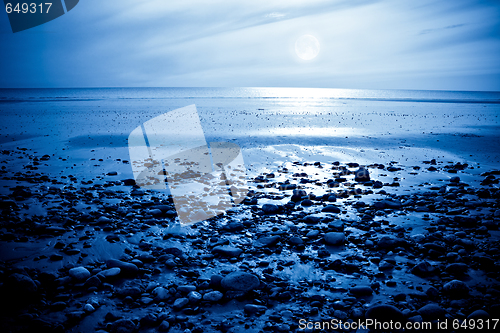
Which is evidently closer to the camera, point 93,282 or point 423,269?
point 93,282

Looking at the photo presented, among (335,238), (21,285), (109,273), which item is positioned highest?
(21,285)

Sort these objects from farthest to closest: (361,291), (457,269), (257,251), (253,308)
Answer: (257,251)
(457,269)
(361,291)
(253,308)

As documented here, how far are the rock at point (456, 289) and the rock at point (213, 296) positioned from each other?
9.44 ft

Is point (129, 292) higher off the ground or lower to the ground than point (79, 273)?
lower

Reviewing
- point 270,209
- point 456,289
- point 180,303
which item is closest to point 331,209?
point 270,209

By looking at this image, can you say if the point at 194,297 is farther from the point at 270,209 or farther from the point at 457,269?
the point at 457,269

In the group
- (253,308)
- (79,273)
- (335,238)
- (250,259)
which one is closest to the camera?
(253,308)

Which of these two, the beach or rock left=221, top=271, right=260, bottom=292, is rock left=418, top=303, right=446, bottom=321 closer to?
the beach

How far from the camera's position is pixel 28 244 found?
187 inches

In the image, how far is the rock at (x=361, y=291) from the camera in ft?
12.1

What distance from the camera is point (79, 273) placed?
3.94 meters

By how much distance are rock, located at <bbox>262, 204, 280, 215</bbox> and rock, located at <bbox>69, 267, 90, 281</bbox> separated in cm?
353

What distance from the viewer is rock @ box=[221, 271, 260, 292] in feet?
12.3

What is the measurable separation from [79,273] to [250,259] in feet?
7.93
